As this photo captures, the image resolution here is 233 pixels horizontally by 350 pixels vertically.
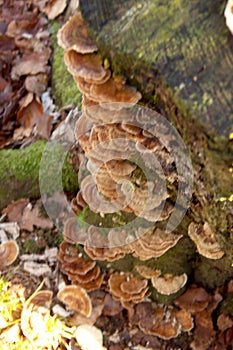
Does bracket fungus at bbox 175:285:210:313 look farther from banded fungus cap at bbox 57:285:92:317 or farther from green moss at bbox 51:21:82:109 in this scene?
green moss at bbox 51:21:82:109

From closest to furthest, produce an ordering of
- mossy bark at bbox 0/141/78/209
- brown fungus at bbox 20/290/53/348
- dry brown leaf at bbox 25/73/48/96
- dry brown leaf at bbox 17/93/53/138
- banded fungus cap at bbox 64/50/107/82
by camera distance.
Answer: banded fungus cap at bbox 64/50/107/82, brown fungus at bbox 20/290/53/348, mossy bark at bbox 0/141/78/209, dry brown leaf at bbox 17/93/53/138, dry brown leaf at bbox 25/73/48/96

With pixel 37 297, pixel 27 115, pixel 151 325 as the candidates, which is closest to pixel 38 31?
pixel 27 115

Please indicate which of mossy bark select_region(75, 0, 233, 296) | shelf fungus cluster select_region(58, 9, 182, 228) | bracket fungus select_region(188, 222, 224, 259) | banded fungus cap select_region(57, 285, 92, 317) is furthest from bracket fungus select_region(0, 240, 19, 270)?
mossy bark select_region(75, 0, 233, 296)

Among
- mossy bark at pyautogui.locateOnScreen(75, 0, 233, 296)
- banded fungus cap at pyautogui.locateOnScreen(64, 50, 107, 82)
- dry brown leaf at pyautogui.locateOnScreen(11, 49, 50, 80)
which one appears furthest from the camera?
dry brown leaf at pyautogui.locateOnScreen(11, 49, 50, 80)

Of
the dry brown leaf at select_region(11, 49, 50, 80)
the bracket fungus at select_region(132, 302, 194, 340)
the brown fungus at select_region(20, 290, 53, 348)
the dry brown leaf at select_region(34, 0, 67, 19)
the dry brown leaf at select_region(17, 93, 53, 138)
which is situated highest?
the dry brown leaf at select_region(34, 0, 67, 19)

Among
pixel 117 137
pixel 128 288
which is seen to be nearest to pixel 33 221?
pixel 128 288
